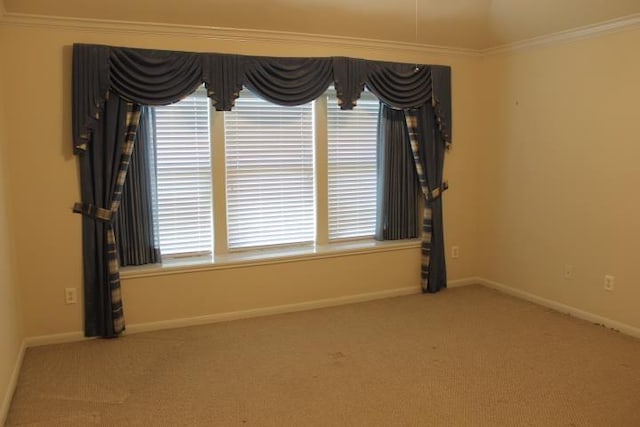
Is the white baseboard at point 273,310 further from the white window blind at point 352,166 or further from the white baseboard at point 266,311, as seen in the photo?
the white window blind at point 352,166

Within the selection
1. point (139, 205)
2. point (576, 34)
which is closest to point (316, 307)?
point (139, 205)

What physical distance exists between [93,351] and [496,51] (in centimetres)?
408

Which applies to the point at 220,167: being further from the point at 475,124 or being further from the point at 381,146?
the point at 475,124

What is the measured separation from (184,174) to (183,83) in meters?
0.69

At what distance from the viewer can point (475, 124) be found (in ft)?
16.0

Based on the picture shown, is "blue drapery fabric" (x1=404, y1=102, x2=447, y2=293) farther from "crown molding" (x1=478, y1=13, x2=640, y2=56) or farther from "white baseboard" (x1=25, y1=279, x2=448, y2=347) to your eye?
"crown molding" (x1=478, y1=13, x2=640, y2=56)

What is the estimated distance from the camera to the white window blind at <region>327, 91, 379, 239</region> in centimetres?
446

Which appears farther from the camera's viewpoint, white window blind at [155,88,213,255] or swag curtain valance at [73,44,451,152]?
white window blind at [155,88,213,255]

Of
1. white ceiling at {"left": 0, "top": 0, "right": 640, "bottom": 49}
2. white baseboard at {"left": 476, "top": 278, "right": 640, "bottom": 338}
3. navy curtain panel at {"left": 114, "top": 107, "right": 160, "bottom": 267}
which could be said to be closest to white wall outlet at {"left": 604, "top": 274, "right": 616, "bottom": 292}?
white baseboard at {"left": 476, "top": 278, "right": 640, "bottom": 338}

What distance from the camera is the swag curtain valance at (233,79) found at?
3.45m

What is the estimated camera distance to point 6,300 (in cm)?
295

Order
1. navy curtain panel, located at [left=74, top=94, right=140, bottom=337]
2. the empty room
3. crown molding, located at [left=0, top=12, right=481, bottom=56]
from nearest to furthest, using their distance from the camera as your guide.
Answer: the empty room < crown molding, located at [left=0, top=12, right=481, bottom=56] < navy curtain panel, located at [left=74, top=94, right=140, bottom=337]

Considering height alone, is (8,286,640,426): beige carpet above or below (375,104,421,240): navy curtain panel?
below

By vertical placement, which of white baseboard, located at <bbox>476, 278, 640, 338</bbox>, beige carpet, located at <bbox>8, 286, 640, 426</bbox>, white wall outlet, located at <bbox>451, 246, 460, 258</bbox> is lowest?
beige carpet, located at <bbox>8, 286, 640, 426</bbox>
